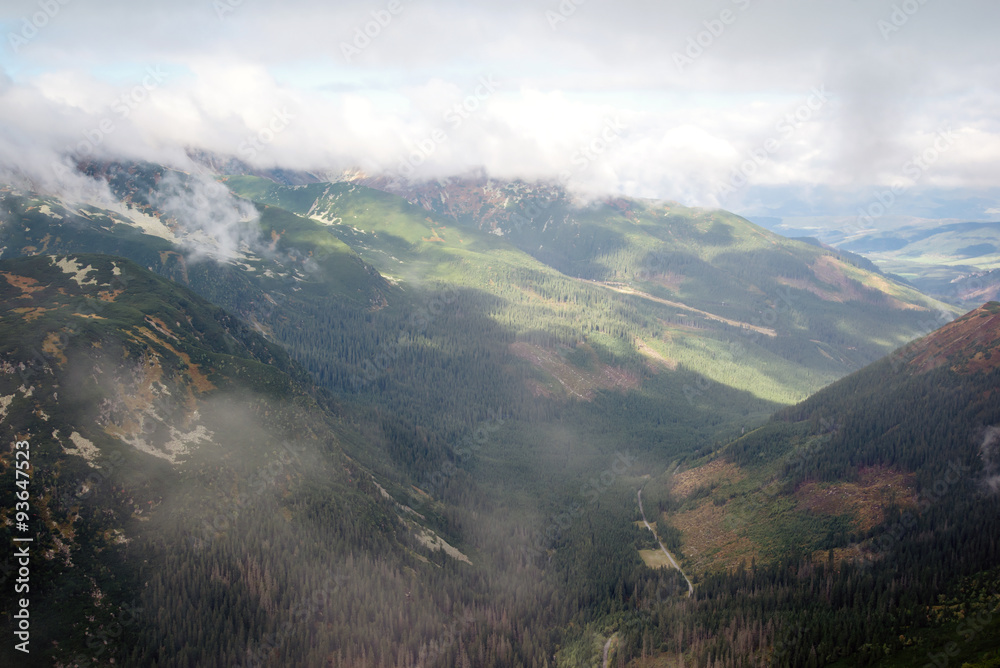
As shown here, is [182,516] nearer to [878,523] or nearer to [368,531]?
[368,531]

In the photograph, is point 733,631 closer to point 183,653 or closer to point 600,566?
point 600,566

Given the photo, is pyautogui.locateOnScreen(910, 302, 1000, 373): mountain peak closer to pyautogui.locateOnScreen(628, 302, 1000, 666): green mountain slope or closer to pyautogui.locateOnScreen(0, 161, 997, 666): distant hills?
pyautogui.locateOnScreen(628, 302, 1000, 666): green mountain slope

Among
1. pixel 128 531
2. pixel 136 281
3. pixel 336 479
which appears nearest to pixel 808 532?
pixel 336 479

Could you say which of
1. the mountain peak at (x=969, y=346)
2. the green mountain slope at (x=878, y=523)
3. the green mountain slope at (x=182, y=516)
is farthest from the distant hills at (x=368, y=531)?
the mountain peak at (x=969, y=346)

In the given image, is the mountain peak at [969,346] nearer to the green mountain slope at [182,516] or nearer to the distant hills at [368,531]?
the distant hills at [368,531]

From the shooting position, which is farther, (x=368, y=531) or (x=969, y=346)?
(x=969, y=346)

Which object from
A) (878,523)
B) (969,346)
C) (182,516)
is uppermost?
(969,346)

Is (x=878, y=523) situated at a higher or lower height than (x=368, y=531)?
higher

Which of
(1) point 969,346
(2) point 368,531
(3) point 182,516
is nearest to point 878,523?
(1) point 969,346
